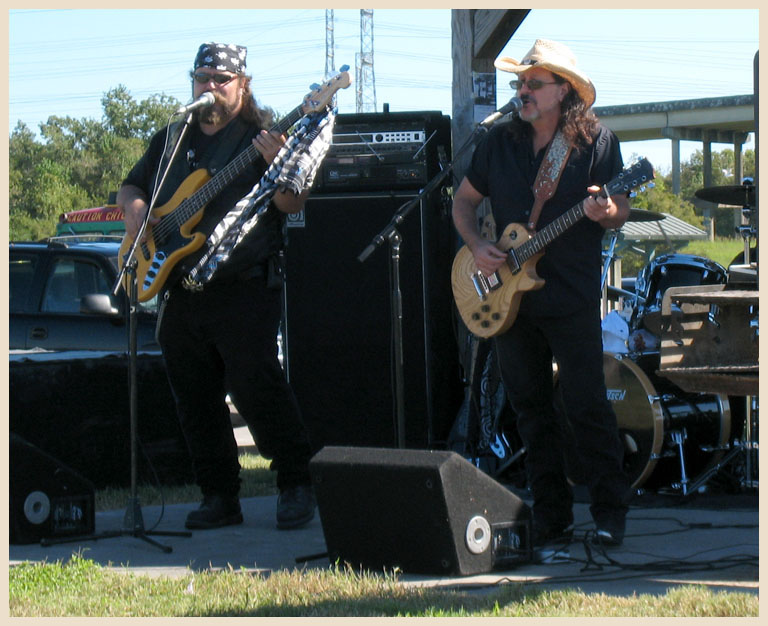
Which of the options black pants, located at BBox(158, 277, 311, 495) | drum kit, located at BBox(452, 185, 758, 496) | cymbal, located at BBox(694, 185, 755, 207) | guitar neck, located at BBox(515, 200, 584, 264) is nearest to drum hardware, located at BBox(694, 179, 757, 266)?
cymbal, located at BBox(694, 185, 755, 207)

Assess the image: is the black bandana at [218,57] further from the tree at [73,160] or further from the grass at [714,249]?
the tree at [73,160]

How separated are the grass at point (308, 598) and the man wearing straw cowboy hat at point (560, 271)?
789mm

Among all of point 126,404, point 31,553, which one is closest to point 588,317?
point 31,553

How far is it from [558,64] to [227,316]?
5.65ft

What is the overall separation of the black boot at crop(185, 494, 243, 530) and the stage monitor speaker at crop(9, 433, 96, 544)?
0.47 m

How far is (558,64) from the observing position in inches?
167

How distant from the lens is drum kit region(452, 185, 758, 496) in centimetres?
591

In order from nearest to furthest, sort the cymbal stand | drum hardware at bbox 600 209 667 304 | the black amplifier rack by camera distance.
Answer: the cymbal stand
the black amplifier rack
drum hardware at bbox 600 209 667 304

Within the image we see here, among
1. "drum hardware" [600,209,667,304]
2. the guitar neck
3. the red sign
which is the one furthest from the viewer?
the red sign

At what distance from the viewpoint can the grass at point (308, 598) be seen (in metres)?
3.32

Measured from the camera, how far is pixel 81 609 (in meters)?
3.56

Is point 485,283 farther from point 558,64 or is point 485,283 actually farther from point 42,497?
point 42,497

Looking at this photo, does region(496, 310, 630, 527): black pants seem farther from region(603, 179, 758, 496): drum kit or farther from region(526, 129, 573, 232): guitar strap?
region(603, 179, 758, 496): drum kit

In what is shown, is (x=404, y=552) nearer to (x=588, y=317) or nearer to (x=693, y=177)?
(x=588, y=317)
